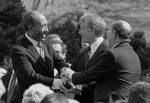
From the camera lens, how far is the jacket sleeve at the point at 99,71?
5.48 m

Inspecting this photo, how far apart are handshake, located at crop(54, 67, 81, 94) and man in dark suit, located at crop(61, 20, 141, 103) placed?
0.11m

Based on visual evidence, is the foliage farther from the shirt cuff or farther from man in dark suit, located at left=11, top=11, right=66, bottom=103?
the shirt cuff

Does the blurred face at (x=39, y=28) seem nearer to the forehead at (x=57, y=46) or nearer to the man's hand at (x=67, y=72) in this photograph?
the man's hand at (x=67, y=72)

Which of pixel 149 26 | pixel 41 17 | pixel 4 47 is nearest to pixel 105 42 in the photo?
pixel 41 17

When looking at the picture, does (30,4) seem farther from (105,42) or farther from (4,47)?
(105,42)

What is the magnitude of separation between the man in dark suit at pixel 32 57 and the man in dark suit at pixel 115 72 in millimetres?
364

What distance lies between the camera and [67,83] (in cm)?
586

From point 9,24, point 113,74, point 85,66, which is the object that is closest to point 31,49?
point 85,66

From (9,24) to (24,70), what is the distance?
691 cm

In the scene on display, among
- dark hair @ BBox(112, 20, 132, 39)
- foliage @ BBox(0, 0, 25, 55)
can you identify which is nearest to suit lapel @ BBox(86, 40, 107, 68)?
dark hair @ BBox(112, 20, 132, 39)

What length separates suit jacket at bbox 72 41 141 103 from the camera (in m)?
5.49

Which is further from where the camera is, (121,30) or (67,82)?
(67,82)

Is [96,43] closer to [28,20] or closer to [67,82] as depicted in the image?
[67,82]

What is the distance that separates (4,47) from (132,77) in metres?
6.89
